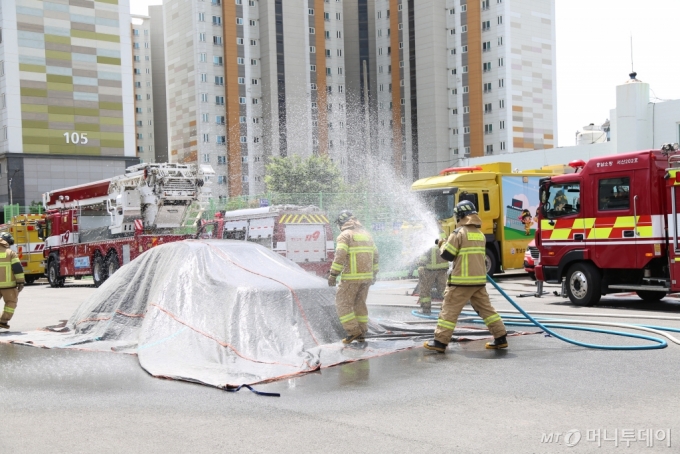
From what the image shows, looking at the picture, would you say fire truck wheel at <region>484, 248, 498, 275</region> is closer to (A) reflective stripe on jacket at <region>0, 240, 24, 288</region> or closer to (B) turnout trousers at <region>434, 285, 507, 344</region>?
(B) turnout trousers at <region>434, 285, 507, 344</region>

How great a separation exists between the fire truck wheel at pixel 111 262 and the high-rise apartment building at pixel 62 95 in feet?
91.2

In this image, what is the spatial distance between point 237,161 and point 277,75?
9.94 meters

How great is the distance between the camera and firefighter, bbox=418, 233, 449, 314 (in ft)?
41.9

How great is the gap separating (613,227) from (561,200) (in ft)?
4.37

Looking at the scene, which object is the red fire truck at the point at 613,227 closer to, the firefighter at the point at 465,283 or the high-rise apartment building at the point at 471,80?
the firefighter at the point at 465,283

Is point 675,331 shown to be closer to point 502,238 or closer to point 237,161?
point 502,238

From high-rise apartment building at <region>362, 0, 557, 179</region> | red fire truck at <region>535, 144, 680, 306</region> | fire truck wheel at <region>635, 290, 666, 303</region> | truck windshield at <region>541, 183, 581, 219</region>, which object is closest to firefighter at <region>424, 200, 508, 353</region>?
red fire truck at <region>535, 144, 680, 306</region>

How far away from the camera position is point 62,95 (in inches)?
1969

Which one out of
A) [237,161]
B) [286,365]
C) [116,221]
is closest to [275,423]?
[286,365]

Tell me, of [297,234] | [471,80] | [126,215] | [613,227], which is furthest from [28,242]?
[471,80]

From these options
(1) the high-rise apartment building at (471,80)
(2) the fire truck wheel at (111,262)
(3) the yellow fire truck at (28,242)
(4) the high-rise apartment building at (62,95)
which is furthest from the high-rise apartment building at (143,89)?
(2) the fire truck wheel at (111,262)

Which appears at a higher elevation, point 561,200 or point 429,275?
point 561,200

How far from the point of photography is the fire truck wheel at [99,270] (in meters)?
23.4

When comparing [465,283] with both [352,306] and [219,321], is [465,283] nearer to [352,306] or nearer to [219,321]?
[352,306]
